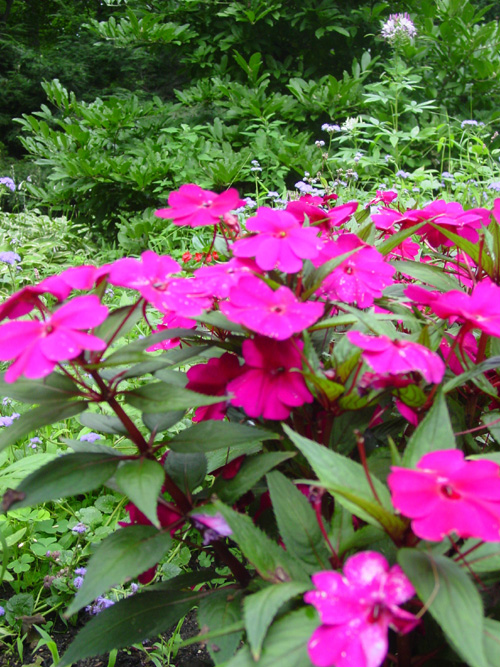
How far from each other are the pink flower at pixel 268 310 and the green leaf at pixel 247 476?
5.4 inches

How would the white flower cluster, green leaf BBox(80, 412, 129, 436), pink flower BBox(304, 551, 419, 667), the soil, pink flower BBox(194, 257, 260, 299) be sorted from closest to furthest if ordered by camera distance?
pink flower BBox(304, 551, 419, 667), pink flower BBox(194, 257, 260, 299), green leaf BBox(80, 412, 129, 436), the soil, the white flower cluster

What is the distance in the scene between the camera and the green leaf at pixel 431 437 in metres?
0.52

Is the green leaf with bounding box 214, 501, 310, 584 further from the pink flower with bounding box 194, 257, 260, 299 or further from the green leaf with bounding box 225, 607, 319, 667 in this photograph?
the pink flower with bounding box 194, 257, 260, 299

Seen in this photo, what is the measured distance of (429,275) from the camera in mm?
783

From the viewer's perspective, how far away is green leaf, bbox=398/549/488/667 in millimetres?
405

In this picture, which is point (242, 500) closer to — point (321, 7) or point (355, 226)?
point (355, 226)

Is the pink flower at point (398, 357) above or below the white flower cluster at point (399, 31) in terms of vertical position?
below

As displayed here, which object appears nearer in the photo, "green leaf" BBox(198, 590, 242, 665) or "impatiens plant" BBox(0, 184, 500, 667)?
"impatiens plant" BBox(0, 184, 500, 667)

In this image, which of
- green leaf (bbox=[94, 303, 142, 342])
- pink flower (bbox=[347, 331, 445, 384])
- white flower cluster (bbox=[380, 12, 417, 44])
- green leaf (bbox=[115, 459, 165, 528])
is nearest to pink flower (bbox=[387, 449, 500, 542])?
pink flower (bbox=[347, 331, 445, 384])

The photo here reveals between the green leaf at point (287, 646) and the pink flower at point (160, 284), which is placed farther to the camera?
the pink flower at point (160, 284)

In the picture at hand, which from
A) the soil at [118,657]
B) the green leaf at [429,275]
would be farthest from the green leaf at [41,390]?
the soil at [118,657]

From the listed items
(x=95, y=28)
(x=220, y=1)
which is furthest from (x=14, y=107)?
(x=220, y=1)

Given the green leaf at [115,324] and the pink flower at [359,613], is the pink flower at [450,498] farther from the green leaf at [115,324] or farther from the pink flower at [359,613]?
the green leaf at [115,324]

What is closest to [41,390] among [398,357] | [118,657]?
[398,357]
